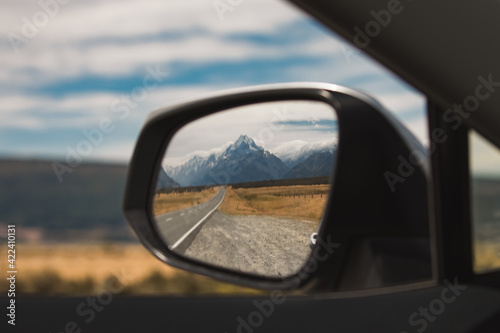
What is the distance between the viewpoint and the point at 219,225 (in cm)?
157

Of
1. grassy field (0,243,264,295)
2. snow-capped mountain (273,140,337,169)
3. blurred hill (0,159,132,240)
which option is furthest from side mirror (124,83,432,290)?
blurred hill (0,159,132,240)

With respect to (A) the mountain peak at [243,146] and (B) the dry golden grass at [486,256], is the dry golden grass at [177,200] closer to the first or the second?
(A) the mountain peak at [243,146]

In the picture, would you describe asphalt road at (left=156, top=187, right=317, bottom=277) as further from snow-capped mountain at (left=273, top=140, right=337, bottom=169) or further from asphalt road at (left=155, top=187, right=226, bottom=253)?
snow-capped mountain at (left=273, top=140, right=337, bottom=169)

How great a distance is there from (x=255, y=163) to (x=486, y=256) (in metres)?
0.63

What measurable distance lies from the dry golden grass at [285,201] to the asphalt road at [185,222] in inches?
3.2

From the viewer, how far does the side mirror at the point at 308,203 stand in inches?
52.6

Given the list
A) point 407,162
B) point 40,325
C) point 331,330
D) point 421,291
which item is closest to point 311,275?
point 331,330

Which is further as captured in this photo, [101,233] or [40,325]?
[101,233]

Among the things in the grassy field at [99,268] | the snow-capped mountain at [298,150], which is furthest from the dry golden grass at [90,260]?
the snow-capped mountain at [298,150]

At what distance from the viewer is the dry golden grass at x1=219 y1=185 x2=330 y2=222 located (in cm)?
140

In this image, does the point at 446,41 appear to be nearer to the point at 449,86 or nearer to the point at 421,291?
the point at 449,86

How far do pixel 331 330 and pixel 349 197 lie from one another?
0.34m

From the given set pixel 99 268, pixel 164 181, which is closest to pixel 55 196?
pixel 99 268

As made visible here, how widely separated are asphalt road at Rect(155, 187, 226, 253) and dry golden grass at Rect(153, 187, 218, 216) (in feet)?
0.04
